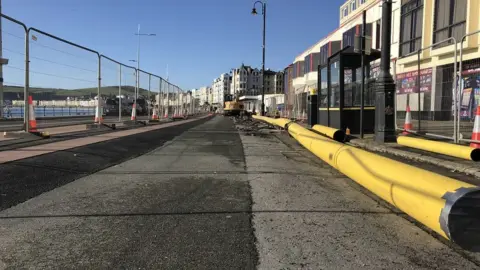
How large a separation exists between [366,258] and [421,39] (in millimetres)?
23454

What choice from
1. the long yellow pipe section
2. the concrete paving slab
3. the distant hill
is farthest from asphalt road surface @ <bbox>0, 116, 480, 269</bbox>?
the distant hill

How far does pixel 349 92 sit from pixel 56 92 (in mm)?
11462

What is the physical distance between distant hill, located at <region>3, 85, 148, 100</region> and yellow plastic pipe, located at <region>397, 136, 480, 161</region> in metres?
11.0

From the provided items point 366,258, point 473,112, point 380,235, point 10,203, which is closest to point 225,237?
point 366,258

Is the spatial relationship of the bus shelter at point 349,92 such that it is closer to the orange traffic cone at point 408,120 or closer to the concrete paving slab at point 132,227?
the orange traffic cone at point 408,120

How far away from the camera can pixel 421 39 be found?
77.8ft

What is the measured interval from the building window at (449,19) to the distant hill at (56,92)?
57.6ft

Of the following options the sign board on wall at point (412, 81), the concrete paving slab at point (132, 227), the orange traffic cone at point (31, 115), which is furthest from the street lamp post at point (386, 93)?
the orange traffic cone at point (31, 115)

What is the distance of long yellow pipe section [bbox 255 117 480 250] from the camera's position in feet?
11.4

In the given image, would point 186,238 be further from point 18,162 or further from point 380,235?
point 18,162

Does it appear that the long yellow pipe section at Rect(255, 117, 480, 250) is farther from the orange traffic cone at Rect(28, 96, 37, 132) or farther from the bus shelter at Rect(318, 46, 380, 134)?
the orange traffic cone at Rect(28, 96, 37, 132)

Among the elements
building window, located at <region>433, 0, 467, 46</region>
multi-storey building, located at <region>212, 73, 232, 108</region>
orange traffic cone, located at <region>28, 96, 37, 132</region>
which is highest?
multi-storey building, located at <region>212, 73, 232, 108</region>

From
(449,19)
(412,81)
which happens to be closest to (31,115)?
(412,81)

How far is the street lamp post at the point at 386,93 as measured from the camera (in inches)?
426
